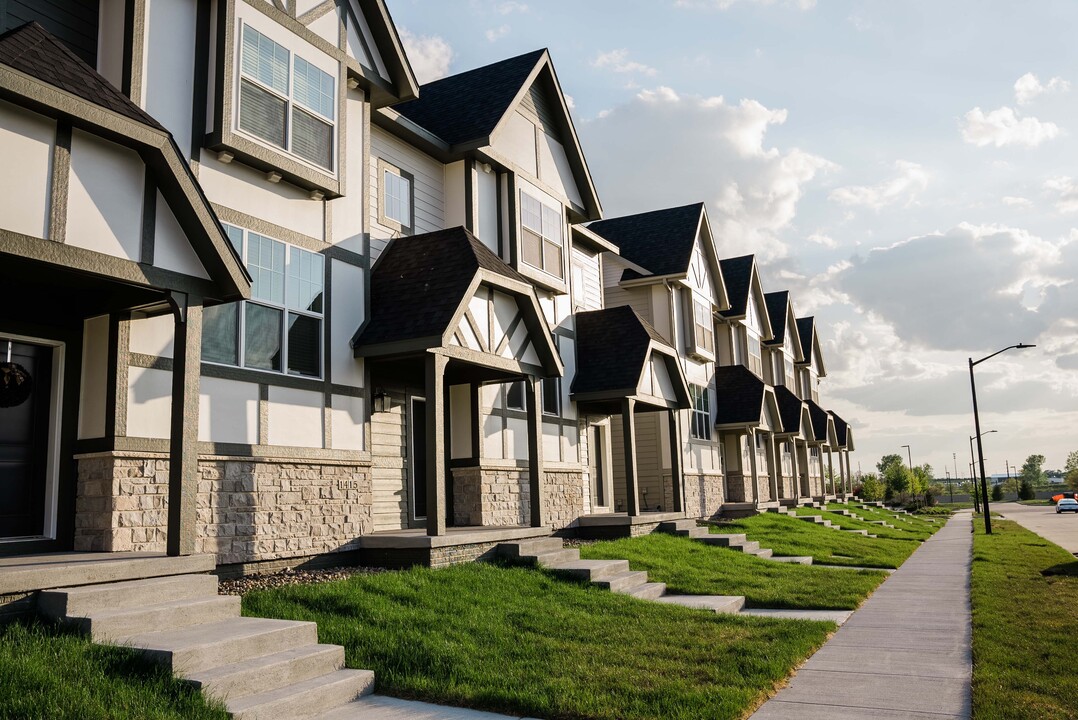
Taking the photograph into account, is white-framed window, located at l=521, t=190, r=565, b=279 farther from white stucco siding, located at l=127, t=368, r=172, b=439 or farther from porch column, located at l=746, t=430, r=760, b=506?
porch column, located at l=746, t=430, r=760, b=506

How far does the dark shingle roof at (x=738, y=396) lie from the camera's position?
3067cm

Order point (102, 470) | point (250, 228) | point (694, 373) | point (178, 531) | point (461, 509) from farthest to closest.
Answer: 1. point (694, 373)
2. point (461, 509)
3. point (250, 228)
4. point (102, 470)
5. point (178, 531)

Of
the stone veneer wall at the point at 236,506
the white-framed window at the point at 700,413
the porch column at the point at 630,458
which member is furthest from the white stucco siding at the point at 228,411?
the white-framed window at the point at 700,413

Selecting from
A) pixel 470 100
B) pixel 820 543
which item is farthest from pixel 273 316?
pixel 820 543

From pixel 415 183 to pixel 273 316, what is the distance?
204 inches

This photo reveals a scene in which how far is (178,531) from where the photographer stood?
8.61 meters

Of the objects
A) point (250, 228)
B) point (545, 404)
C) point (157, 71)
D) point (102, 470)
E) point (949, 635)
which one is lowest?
point (949, 635)

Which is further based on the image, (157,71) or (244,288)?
(157,71)

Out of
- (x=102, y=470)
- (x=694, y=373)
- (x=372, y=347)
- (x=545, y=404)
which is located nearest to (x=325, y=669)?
(x=102, y=470)

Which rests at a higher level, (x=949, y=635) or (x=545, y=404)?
(x=545, y=404)

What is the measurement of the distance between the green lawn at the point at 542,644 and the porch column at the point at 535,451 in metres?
3.30

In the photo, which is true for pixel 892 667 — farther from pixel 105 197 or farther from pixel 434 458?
pixel 105 197

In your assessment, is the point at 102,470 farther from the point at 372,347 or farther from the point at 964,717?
the point at 964,717

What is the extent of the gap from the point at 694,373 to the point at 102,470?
22.4m
